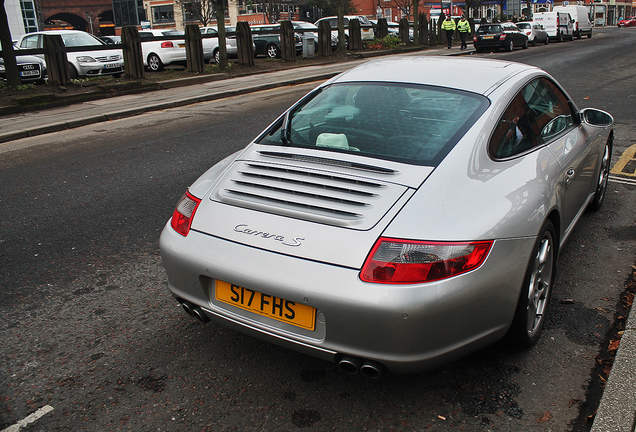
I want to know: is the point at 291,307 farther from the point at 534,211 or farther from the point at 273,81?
the point at 273,81

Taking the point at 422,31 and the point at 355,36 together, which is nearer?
the point at 355,36

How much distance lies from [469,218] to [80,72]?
16.3 metres

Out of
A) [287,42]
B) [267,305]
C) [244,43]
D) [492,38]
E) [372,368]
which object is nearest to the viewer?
[372,368]

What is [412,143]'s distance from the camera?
3150mm

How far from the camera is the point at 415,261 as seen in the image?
248 cm

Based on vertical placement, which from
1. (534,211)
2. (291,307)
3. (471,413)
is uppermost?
(534,211)

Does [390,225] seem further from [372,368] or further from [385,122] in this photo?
[385,122]

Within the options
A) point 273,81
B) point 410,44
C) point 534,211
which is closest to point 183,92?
point 273,81

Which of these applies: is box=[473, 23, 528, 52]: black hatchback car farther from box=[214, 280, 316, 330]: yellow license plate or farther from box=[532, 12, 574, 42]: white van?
box=[214, 280, 316, 330]: yellow license plate

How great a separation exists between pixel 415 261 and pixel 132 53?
53.8ft

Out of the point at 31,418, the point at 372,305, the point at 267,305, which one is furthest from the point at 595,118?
the point at 31,418

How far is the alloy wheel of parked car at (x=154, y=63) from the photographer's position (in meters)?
20.4

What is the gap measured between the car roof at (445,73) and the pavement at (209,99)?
1572mm

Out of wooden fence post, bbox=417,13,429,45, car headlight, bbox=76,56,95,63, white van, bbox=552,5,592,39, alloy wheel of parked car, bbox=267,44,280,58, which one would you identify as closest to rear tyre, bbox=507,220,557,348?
car headlight, bbox=76,56,95,63
